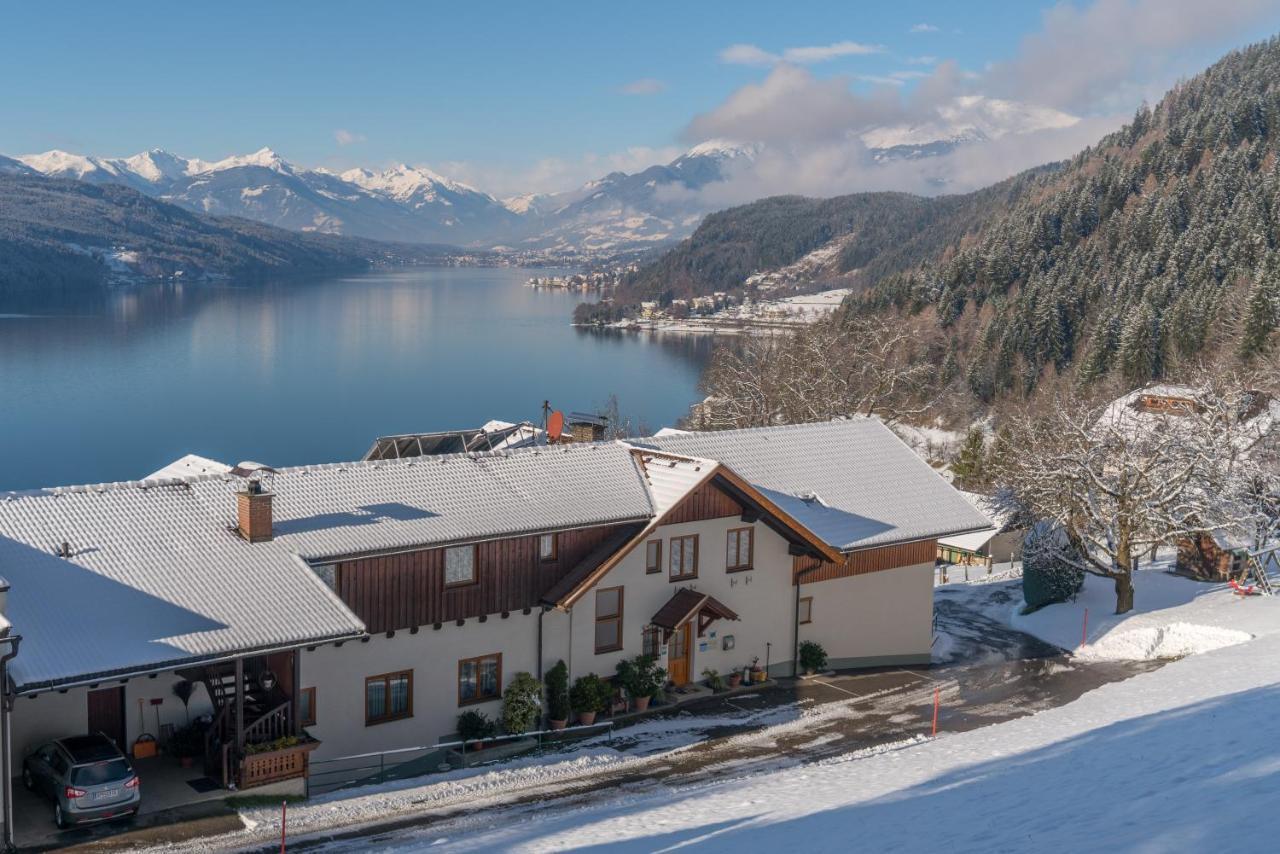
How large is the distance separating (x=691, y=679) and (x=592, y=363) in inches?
4815

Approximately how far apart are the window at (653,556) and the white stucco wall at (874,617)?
4441mm

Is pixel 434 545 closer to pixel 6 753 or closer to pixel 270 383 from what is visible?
pixel 6 753

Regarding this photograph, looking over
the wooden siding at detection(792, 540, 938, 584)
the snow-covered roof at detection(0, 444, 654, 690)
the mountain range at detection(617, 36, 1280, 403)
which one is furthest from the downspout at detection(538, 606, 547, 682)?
the mountain range at detection(617, 36, 1280, 403)

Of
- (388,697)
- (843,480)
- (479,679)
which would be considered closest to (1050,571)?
(843,480)

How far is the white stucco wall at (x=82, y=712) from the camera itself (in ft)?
57.9

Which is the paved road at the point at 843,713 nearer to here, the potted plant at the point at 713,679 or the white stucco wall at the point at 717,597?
Answer: the potted plant at the point at 713,679

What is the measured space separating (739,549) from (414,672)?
8440 millimetres

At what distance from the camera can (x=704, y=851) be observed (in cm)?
1398

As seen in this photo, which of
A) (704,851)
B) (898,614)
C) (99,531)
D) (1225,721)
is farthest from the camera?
(898,614)

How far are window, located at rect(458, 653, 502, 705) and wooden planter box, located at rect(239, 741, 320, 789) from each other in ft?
12.7

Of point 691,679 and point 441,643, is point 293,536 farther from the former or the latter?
point 691,679

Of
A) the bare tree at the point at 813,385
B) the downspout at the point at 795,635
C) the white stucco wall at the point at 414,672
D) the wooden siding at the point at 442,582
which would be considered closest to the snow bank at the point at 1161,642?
the downspout at the point at 795,635

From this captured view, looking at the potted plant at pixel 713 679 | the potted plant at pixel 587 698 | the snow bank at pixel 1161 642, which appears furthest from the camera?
the snow bank at pixel 1161 642

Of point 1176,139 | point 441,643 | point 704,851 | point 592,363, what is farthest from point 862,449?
point 1176,139
